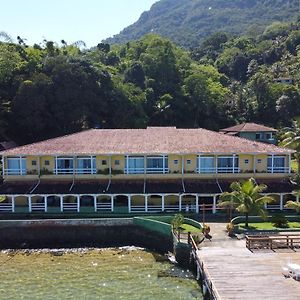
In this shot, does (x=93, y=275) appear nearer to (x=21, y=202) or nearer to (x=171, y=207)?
(x=171, y=207)

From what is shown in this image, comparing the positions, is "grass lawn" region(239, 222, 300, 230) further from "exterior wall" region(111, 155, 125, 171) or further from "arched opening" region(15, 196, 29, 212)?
"arched opening" region(15, 196, 29, 212)

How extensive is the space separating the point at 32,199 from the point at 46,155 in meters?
4.26

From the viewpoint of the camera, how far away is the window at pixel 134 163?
47688 millimetres

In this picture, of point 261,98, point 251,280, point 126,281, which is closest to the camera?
point 251,280

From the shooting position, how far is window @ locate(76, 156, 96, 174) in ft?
157

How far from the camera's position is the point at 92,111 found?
246ft

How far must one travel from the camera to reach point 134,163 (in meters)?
47.8

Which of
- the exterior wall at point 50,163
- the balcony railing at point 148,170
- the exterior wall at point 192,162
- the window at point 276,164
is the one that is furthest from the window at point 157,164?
the window at point 276,164

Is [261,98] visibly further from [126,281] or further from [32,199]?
[126,281]

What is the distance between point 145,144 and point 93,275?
18382 mm

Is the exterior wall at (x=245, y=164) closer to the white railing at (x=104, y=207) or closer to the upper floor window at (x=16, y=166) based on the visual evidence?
the white railing at (x=104, y=207)

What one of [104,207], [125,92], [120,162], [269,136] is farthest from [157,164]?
[125,92]

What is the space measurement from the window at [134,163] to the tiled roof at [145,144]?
0.72 meters

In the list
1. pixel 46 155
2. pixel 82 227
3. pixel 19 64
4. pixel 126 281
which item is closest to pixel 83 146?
pixel 46 155
